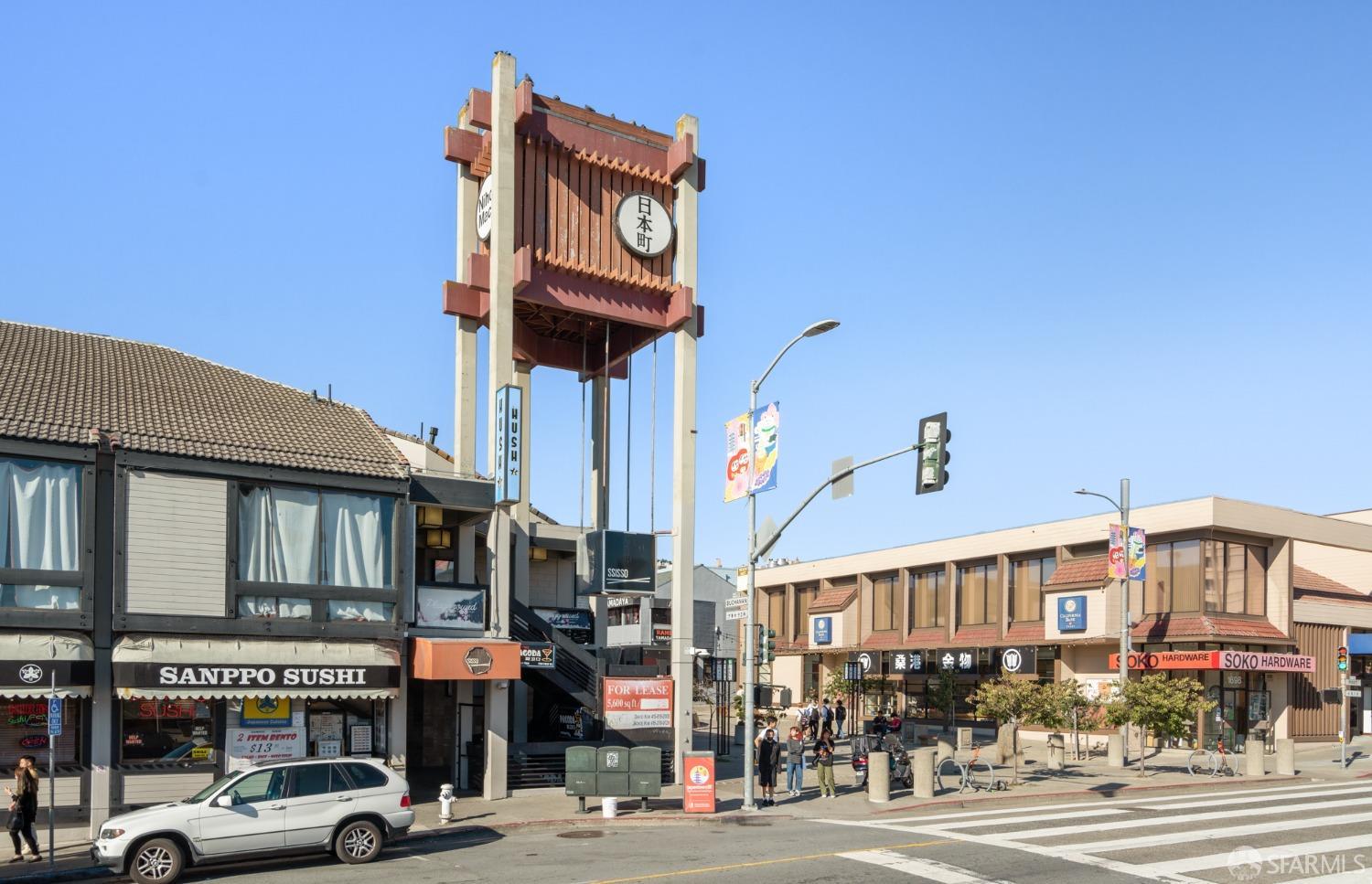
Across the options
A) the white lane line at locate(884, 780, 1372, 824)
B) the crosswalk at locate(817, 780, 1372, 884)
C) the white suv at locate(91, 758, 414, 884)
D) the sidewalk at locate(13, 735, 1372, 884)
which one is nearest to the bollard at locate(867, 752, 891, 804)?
the sidewalk at locate(13, 735, 1372, 884)

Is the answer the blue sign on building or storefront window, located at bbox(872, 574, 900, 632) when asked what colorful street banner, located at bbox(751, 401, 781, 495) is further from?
storefront window, located at bbox(872, 574, 900, 632)

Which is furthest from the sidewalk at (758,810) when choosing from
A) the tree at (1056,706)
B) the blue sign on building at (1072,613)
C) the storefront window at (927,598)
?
the storefront window at (927,598)

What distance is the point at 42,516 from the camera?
22.6 meters

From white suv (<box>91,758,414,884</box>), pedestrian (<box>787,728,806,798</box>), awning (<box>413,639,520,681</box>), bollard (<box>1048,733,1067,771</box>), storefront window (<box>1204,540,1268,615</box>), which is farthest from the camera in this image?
storefront window (<box>1204,540,1268,615</box>)

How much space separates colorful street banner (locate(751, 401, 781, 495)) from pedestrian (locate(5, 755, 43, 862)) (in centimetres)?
1403

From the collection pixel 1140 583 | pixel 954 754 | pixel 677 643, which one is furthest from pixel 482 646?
pixel 1140 583

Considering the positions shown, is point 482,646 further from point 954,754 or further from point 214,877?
point 954,754

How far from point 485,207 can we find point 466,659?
468 inches

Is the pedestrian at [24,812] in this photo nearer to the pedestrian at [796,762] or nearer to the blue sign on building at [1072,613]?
the pedestrian at [796,762]

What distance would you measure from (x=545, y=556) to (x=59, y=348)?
56.7ft

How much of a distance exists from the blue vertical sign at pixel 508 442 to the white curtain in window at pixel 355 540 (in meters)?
2.74

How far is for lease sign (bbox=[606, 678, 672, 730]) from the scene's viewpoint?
1156 inches

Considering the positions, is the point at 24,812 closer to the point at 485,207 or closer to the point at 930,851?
the point at 930,851

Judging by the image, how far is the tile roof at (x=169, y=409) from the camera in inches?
933
